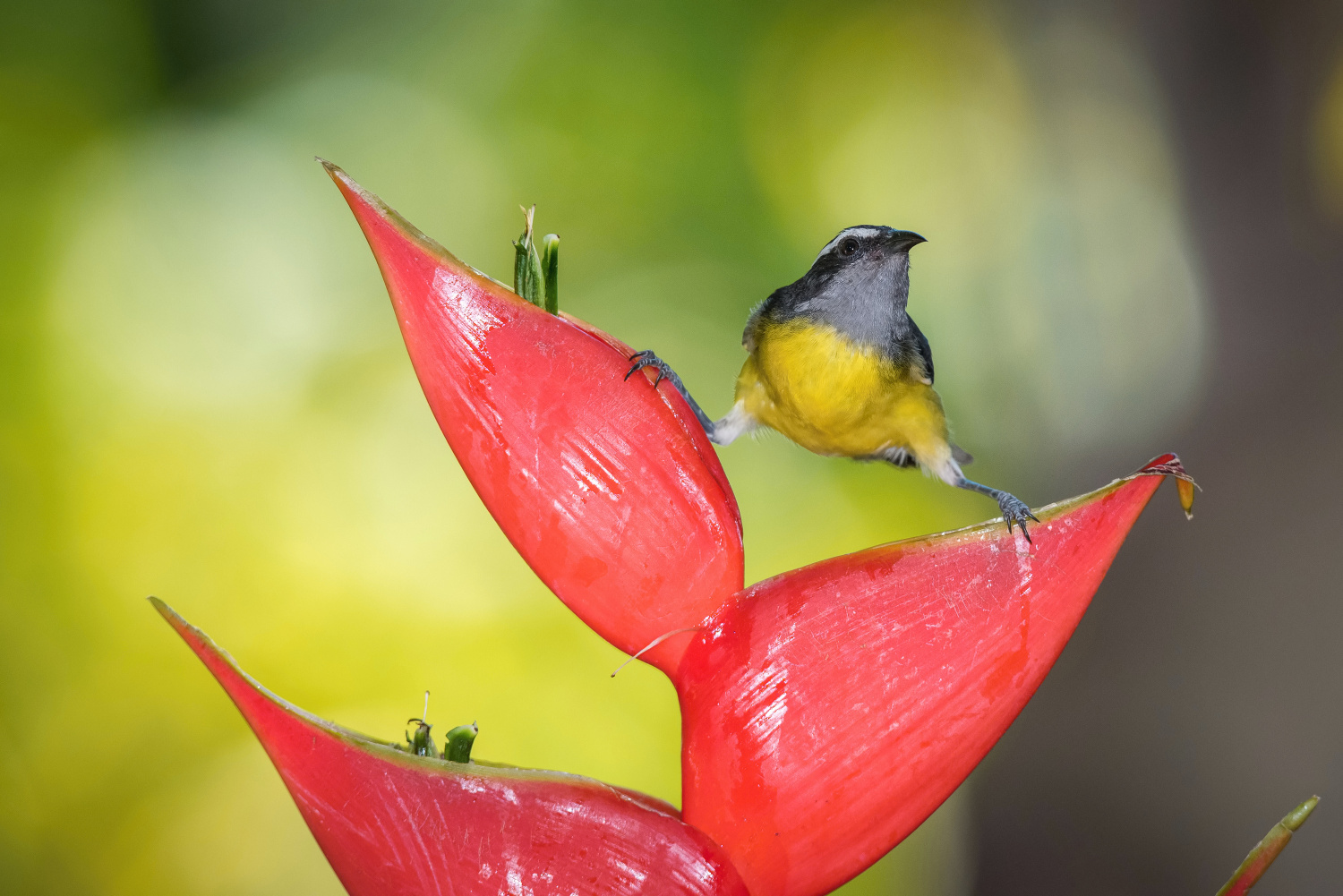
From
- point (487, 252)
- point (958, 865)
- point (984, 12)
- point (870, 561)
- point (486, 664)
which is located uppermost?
point (984, 12)

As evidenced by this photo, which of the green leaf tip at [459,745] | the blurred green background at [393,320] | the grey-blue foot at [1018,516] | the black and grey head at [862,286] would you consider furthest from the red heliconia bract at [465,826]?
the blurred green background at [393,320]

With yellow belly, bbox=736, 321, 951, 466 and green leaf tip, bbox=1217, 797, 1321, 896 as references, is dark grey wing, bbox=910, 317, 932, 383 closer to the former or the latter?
yellow belly, bbox=736, 321, 951, 466

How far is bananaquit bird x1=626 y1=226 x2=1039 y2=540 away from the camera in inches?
14.9

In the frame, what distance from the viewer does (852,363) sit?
1.24 ft

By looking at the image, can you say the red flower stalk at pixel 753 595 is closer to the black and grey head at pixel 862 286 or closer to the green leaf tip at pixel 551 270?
the green leaf tip at pixel 551 270

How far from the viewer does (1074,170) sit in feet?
2.51

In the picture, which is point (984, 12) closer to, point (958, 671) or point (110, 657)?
point (958, 671)

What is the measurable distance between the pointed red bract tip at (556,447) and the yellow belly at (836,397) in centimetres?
16

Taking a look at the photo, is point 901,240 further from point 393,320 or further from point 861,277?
point 393,320

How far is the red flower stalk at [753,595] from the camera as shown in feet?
0.73

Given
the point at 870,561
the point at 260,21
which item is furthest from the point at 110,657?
the point at 870,561

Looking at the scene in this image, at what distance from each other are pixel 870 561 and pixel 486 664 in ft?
1.74

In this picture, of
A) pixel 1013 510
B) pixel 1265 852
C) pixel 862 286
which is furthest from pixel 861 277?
pixel 1265 852

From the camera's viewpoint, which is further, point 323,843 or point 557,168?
point 557,168
